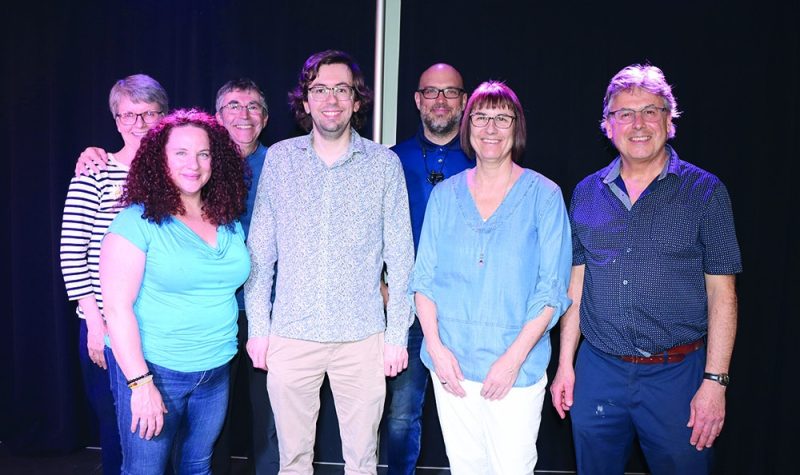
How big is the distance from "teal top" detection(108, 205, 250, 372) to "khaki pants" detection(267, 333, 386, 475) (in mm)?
299

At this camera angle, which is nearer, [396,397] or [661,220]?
[661,220]

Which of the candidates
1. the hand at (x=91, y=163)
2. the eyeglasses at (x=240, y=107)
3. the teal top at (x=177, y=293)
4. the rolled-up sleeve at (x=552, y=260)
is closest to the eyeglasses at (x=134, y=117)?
the hand at (x=91, y=163)

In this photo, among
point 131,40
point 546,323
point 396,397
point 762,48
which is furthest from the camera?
point 131,40

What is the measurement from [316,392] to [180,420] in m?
0.51

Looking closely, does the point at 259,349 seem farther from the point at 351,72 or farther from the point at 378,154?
the point at 351,72

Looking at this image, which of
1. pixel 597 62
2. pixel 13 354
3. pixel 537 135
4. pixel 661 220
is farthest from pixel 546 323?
pixel 13 354

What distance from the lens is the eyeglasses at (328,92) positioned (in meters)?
2.21

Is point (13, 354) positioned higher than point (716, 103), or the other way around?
point (716, 103)

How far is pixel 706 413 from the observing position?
2.00 meters

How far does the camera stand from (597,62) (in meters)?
3.10

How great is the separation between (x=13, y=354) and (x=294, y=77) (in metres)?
2.26

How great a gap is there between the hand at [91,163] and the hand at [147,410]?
97 cm

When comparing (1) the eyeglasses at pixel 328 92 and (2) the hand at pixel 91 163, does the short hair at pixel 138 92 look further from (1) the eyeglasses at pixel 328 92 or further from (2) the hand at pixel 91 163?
(1) the eyeglasses at pixel 328 92

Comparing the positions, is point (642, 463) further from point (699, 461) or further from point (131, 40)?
point (131, 40)
